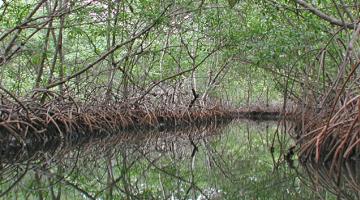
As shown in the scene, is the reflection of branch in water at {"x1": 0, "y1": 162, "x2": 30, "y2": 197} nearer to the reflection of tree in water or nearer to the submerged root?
the reflection of tree in water

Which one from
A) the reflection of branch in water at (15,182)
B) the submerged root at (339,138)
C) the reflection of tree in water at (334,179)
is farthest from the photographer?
the submerged root at (339,138)

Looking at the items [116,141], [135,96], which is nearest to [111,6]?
[116,141]

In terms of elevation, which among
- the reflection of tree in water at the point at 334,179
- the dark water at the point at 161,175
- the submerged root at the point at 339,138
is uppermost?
the submerged root at the point at 339,138

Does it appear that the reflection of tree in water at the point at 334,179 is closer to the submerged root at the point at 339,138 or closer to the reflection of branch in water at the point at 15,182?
the submerged root at the point at 339,138

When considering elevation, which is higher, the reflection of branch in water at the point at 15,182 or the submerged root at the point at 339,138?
the submerged root at the point at 339,138

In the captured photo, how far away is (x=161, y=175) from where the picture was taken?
469 centimetres

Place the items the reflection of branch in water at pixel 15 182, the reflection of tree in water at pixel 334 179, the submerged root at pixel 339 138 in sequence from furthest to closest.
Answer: the submerged root at pixel 339 138
the reflection of branch in water at pixel 15 182
the reflection of tree in water at pixel 334 179

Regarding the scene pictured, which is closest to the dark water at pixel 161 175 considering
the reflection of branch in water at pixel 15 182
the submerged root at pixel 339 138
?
the reflection of branch in water at pixel 15 182

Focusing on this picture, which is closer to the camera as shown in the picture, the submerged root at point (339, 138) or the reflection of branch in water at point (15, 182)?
the reflection of branch in water at point (15, 182)

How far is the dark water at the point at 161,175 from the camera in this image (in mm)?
3688

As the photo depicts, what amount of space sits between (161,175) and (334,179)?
4.82 ft

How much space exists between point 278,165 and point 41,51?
3.77 m

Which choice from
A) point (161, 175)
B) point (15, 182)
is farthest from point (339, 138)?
point (15, 182)

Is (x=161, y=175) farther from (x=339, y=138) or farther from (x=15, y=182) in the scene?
(x=339, y=138)
